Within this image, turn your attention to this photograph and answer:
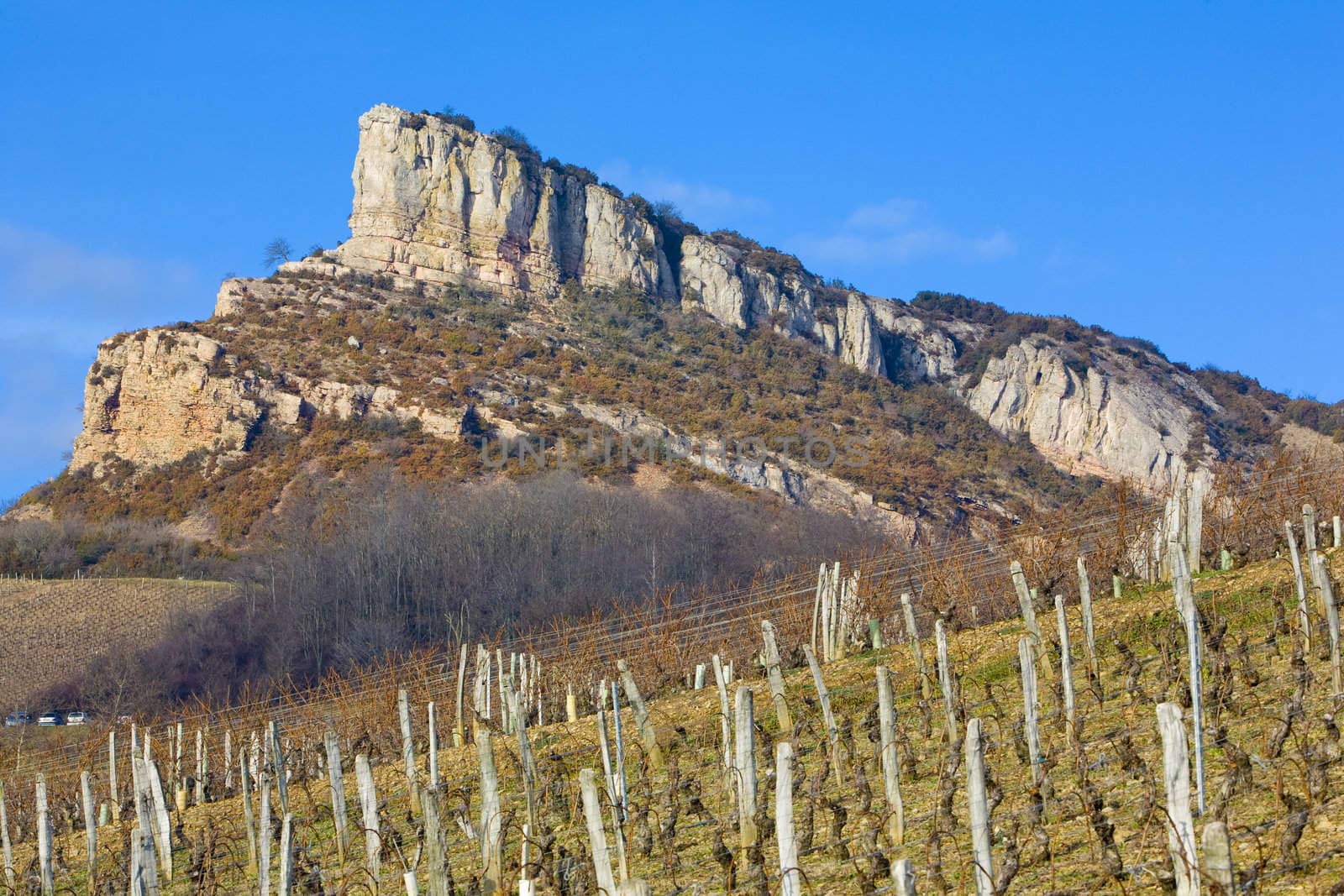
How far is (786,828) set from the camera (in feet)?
19.1

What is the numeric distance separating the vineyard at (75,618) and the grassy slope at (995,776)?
26296mm

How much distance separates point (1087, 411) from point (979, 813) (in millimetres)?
84261

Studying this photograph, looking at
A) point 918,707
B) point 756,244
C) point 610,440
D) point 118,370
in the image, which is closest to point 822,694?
point 918,707

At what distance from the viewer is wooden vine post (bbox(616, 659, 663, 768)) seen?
11.0 metres

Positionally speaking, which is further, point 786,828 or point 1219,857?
point 786,828

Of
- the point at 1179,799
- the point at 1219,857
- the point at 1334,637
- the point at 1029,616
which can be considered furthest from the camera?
the point at 1029,616

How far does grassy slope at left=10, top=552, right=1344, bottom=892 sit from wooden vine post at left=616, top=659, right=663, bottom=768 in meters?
0.28

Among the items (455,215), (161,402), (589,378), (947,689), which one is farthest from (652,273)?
(947,689)

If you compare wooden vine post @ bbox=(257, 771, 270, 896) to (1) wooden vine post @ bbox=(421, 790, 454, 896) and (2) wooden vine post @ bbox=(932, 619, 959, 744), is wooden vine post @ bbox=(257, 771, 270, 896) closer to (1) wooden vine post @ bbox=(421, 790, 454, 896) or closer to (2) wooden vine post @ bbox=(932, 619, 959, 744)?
(1) wooden vine post @ bbox=(421, 790, 454, 896)

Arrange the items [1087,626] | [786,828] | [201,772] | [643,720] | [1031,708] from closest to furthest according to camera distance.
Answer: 1. [786,828]
2. [1031,708]
3. [1087,626]
4. [643,720]
5. [201,772]

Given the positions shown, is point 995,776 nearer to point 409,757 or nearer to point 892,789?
point 892,789

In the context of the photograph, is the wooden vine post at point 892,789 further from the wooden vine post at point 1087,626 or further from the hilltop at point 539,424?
the hilltop at point 539,424

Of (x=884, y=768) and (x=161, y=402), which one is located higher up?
(x=161, y=402)

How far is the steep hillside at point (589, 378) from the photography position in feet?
210
